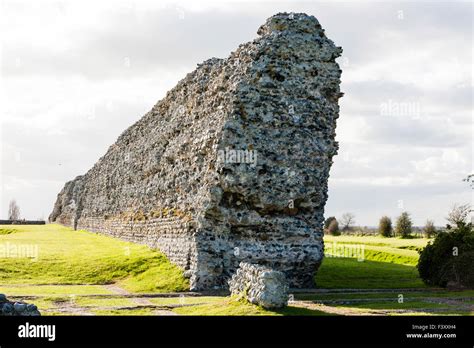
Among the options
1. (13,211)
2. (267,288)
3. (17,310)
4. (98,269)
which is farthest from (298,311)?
(13,211)

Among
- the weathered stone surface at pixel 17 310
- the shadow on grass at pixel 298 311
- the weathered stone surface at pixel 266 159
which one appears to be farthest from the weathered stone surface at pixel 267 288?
the weathered stone surface at pixel 266 159

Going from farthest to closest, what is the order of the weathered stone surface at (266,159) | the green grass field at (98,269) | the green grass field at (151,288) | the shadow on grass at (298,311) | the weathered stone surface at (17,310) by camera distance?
the green grass field at (98,269)
the weathered stone surface at (266,159)
the green grass field at (151,288)
the shadow on grass at (298,311)
the weathered stone surface at (17,310)

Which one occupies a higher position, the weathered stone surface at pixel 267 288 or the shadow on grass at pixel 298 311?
the weathered stone surface at pixel 267 288

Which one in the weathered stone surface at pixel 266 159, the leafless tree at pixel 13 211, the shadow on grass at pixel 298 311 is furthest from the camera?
the leafless tree at pixel 13 211

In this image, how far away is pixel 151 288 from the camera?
18.0 meters

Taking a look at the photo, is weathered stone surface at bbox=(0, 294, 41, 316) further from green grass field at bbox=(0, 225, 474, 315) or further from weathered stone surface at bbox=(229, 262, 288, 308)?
weathered stone surface at bbox=(229, 262, 288, 308)

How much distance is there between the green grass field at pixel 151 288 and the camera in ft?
44.7

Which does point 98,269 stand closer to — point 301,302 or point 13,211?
point 301,302

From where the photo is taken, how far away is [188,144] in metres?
22.0

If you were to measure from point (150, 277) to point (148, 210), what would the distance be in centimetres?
729

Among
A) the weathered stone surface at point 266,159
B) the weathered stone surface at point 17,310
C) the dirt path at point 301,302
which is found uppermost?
the weathered stone surface at point 266,159

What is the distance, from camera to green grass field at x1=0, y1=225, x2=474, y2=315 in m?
13.6

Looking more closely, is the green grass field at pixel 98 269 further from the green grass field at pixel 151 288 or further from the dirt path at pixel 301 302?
the dirt path at pixel 301 302
